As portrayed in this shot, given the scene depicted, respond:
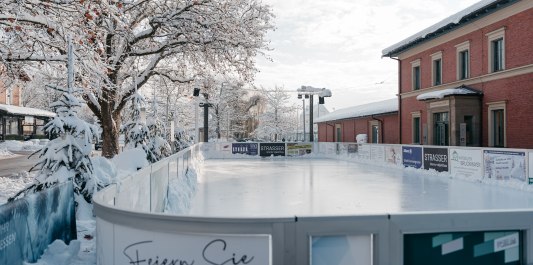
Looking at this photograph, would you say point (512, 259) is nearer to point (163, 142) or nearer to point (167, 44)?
point (167, 44)

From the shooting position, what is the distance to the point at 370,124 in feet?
125

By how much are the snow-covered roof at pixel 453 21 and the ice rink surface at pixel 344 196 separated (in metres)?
9.34

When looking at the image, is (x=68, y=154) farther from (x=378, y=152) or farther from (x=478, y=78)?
(x=478, y=78)

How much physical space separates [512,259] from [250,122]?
7648 cm

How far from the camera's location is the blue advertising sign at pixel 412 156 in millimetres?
21878

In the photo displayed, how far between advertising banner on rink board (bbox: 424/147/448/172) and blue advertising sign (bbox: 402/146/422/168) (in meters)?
0.57

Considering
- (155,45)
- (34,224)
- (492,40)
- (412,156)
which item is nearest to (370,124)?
(412,156)

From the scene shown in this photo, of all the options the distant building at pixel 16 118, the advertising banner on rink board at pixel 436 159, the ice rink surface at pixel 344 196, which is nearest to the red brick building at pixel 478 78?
the advertising banner on rink board at pixel 436 159

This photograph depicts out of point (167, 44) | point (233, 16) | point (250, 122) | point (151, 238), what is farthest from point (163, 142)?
point (250, 122)

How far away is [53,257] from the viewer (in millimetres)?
5633

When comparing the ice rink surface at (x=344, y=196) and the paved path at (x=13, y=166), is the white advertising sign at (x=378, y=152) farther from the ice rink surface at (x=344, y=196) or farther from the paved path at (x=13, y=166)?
the paved path at (x=13, y=166)

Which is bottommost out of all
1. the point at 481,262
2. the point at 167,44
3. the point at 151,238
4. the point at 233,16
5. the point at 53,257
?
the point at 53,257

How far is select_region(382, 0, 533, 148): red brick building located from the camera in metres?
20.0

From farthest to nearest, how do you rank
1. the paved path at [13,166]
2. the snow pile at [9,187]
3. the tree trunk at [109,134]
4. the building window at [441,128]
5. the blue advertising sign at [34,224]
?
1. the building window at [441,128]
2. the paved path at [13,166]
3. the tree trunk at [109,134]
4. the snow pile at [9,187]
5. the blue advertising sign at [34,224]
